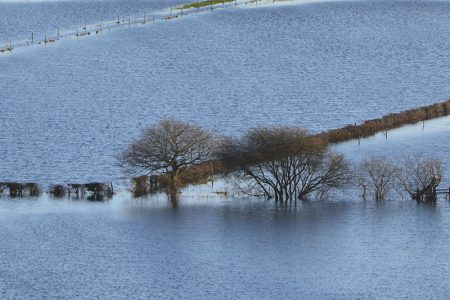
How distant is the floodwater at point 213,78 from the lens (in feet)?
317

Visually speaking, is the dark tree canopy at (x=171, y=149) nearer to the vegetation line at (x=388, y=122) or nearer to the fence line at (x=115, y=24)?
the vegetation line at (x=388, y=122)

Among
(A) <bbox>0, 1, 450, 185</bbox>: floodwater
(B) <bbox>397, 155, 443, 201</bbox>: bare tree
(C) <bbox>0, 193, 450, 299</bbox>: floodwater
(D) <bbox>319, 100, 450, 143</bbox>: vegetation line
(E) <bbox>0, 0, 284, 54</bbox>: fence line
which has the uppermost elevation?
(E) <bbox>0, 0, 284, 54</bbox>: fence line

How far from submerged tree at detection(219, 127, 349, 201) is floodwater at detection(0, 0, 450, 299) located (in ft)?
4.68

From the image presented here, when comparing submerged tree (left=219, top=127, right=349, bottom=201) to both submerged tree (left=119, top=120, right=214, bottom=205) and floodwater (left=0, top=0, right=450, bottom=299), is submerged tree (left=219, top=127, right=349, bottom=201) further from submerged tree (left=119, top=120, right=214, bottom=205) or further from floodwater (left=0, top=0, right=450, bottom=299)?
floodwater (left=0, top=0, right=450, bottom=299)

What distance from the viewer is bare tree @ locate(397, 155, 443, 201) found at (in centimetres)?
7356

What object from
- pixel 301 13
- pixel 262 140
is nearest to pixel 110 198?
pixel 262 140

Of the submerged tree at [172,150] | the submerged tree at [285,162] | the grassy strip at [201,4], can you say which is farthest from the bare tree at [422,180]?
the grassy strip at [201,4]

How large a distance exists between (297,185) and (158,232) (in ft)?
37.6

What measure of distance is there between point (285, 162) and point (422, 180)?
7831mm

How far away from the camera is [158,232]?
221 ft

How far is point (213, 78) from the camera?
122 m

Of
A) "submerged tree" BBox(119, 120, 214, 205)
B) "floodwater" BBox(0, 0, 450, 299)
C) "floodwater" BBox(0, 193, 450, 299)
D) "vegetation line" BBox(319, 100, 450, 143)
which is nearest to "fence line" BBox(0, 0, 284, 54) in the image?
"floodwater" BBox(0, 0, 450, 299)

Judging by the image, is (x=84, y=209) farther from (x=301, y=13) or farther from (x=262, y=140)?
(x=301, y=13)

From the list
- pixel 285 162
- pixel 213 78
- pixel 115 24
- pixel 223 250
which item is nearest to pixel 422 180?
pixel 285 162
